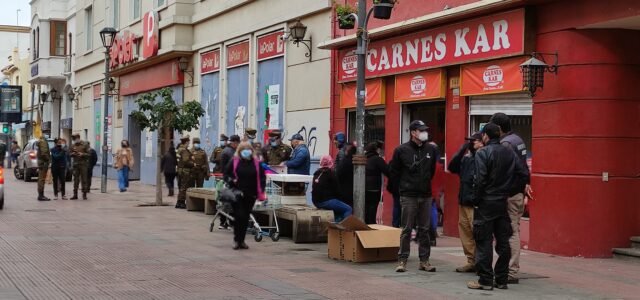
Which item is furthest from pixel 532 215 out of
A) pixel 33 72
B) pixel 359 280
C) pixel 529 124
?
pixel 33 72

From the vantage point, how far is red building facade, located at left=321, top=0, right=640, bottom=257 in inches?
487

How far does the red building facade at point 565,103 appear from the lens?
40.6 feet

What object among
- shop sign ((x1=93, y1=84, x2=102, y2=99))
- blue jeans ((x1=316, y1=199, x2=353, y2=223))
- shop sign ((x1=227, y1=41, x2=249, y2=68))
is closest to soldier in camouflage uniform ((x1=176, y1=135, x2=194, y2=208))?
shop sign ((x1=227, y1=41, x2=249, y2=68))

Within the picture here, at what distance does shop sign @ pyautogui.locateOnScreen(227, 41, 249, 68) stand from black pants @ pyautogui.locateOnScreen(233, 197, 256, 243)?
11.3 meters

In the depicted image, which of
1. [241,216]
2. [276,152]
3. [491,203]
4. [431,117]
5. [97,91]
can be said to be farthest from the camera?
[97,91]

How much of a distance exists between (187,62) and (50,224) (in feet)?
41.9

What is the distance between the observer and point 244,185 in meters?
12.9

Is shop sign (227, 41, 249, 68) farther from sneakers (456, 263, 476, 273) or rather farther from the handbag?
sneakers (456, 263, 476, 273)

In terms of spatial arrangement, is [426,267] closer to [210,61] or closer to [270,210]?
[270,210]

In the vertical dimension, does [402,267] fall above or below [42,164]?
below

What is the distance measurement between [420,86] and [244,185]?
4.63 m

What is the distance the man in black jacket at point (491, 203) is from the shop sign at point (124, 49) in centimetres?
2434

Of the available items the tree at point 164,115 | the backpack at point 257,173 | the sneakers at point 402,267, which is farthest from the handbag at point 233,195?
the tree at point 164,115

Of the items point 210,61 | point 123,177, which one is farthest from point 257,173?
point 123,177
